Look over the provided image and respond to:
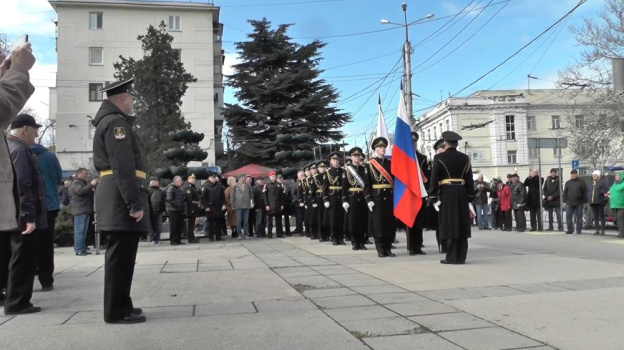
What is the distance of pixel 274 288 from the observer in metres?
6.19

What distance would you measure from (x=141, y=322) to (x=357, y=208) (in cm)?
665

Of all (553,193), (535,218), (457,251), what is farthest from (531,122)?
(457,251)

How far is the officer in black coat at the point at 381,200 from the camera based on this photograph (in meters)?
9.20

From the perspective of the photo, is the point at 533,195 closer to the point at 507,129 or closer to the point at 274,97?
the point at 274,97

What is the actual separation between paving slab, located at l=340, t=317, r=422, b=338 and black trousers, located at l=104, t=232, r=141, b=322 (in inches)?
80.7

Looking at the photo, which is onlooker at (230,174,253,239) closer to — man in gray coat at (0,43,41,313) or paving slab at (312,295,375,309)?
paving slab at (312,295,375,309)

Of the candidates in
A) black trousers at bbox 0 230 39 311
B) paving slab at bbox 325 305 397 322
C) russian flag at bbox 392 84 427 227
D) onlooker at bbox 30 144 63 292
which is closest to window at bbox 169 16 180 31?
Answer: russian flag at bbox 392 84 427 227

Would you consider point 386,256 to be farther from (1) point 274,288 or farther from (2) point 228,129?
(2) point 228,129

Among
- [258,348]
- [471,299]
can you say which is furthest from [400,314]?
[258,348]

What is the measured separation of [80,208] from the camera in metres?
11.6

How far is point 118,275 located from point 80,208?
7.85 meters

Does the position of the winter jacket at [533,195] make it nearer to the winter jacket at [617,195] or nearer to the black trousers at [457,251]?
the winter jacket at [617,195]

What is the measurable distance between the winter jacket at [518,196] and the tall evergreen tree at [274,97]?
22.6m

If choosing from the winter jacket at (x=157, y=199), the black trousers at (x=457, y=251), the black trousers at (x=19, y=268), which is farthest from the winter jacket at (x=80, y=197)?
the black trousers at (x=457, y=251)
